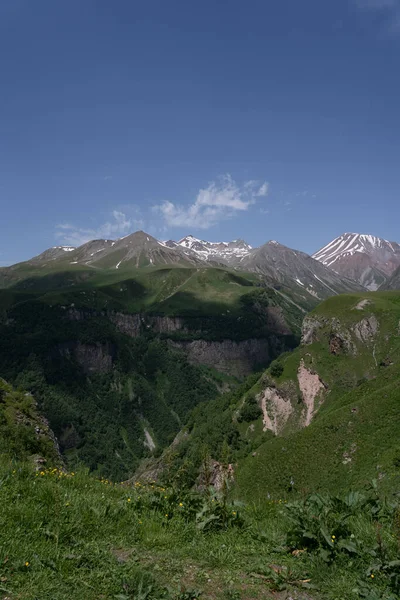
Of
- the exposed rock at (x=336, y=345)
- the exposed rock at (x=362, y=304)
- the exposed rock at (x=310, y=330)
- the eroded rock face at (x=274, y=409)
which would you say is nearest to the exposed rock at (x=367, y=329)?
the exposed rock at (x=336, y=345)

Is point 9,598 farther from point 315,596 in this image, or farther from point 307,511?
point 307,511

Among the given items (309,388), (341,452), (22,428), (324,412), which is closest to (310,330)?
(309,388)

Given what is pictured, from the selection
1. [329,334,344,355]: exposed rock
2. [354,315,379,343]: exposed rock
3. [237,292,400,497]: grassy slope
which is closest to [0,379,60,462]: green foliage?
[237,292,400,497]: grassy slope

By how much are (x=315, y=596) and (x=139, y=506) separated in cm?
474

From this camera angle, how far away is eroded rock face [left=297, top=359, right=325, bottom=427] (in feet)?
346

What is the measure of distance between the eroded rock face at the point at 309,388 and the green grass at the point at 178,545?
101367 mm

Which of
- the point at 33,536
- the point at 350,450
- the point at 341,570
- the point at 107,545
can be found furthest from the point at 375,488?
the point at 350,450

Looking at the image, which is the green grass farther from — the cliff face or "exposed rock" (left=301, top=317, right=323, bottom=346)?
"exposed rock" (left=301, top=317, right=323, bottom=346)

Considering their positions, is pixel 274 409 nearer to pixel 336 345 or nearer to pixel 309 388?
pixel 309 388

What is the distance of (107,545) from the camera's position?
25.6 feet

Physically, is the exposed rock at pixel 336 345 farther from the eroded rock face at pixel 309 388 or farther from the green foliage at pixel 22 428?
the green foliage at pixel 22 428

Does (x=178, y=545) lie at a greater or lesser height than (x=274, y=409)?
greater

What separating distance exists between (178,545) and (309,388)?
4326 inches

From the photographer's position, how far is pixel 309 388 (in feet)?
364
